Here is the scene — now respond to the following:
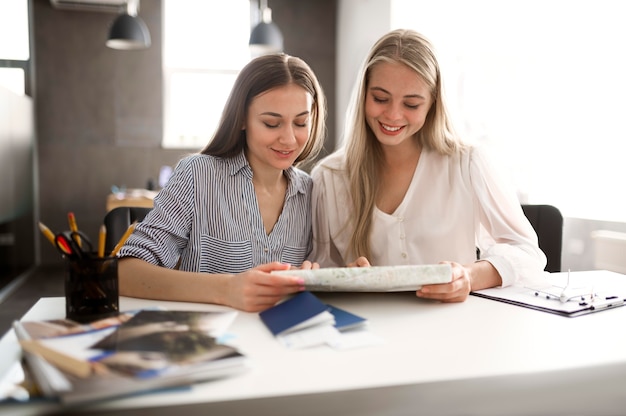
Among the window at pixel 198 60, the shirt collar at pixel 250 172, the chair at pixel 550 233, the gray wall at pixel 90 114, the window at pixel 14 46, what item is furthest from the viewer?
the window at pixel 198 60

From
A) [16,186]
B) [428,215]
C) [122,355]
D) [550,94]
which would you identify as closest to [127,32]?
[16,186]

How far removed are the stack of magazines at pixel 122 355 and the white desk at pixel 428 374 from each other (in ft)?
0.06

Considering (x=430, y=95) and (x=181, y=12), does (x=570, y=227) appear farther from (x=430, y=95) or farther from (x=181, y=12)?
(x=181, y=12)

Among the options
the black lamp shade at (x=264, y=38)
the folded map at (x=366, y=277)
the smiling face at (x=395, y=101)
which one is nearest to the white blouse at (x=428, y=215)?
the smiling face at (x=395, y=101)

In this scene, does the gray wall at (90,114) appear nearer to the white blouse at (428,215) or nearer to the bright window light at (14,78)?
the bright window light at (14,78)

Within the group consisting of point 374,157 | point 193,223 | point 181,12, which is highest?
point 181,12

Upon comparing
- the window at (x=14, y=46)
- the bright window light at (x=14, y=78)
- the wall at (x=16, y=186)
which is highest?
the window at (x=14, y=46)

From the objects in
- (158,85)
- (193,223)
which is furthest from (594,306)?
(158,85)

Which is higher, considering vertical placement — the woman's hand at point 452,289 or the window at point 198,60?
the window at point 198,60

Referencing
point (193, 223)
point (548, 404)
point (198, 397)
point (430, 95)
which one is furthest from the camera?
point (430, 95)

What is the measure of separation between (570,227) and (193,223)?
206 centimetres

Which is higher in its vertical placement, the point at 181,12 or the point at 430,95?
the point at 181,12

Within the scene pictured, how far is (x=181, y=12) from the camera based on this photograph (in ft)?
19.5

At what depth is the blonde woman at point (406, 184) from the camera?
1586 millimetres
